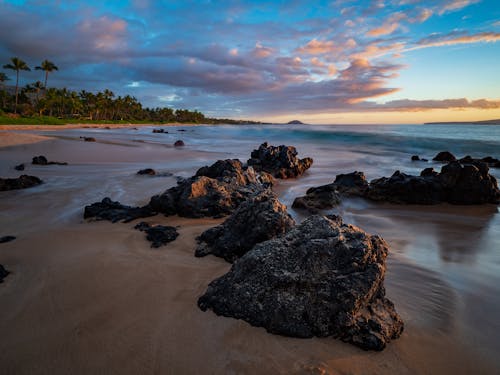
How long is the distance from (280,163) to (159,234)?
8766 millimetres

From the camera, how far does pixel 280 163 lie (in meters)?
12.8

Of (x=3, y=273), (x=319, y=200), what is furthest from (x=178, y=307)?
(x=319, y=200)

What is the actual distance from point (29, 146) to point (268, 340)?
72.7 feet

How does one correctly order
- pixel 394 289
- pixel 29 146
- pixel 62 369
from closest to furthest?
1. pixel 62 369
2. pixel 394 289
3. pixel 29 146

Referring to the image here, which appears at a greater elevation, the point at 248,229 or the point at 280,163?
the point at 280,163

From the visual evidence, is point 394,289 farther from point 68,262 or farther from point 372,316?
point 68,262

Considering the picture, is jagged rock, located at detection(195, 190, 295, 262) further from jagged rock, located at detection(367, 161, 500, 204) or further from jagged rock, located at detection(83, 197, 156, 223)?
jagged rock, located at detection(367, 161, 500, 204)

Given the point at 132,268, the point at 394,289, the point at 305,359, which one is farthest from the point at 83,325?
the point at 394,289

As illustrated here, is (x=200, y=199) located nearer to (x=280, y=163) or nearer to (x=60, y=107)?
(x=280, y=163)

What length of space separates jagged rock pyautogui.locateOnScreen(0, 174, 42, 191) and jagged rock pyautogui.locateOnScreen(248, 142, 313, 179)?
8.21 meters

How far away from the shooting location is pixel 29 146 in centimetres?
1852

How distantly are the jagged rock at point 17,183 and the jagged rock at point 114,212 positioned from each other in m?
3.83

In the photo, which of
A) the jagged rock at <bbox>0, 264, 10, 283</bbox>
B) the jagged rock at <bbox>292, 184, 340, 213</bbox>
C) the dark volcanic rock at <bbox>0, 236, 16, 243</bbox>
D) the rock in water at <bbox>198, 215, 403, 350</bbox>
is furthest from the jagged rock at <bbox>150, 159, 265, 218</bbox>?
the rock in water at <bbox>198, 215, 403, 350</bbox>

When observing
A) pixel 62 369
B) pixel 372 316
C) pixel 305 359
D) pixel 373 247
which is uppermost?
pixel 373 247
